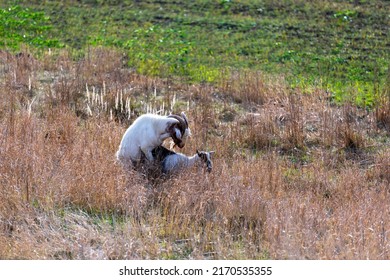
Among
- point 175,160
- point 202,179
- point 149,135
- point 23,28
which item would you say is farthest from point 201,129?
point 23,28

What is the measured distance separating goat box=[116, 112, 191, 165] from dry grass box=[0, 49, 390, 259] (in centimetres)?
32

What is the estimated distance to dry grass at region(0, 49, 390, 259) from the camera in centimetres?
789

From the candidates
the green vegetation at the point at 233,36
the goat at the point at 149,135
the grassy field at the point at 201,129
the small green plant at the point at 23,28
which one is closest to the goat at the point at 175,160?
the goat at the point at 149,135

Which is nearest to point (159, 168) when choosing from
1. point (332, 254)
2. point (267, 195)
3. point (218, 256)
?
point (267, 195)

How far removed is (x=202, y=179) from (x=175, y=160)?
649 mm

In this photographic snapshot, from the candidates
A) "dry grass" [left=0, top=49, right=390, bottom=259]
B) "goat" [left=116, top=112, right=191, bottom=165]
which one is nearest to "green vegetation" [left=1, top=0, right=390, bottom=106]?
"dry grass" [left=0, top=49, right=390, bottom=259]

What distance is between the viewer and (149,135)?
31.7 feet

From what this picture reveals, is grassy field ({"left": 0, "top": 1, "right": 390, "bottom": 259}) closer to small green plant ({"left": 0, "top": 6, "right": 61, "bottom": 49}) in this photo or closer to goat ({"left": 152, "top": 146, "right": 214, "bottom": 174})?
small green plant ({"left": 0, "top": 6, "right": 61, "bottom": 49})

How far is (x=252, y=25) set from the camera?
21297mm

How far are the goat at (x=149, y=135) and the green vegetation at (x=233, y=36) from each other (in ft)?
19.7

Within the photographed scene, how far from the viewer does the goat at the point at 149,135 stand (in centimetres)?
959

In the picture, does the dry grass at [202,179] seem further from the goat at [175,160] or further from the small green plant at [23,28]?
the small green plant at [23,28]

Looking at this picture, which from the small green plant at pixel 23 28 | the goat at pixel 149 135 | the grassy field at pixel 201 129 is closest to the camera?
the grassy field at pixel 201 129

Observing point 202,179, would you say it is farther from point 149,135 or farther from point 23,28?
point 23,28
